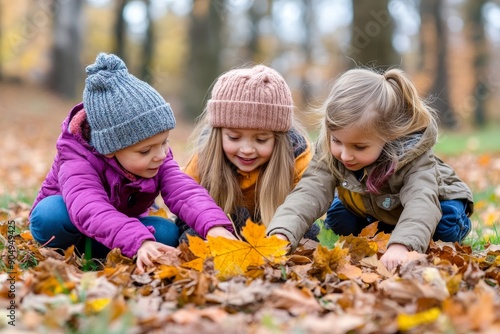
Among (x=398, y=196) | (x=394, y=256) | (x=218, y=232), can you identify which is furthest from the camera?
(x=398, y=196)

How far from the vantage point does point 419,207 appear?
2.65 meters

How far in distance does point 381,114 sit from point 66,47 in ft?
53.5

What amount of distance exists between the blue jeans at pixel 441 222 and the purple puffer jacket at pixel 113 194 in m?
0.88

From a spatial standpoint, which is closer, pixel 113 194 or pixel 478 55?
pixel 113 194

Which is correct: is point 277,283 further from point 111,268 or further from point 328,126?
point 328,126

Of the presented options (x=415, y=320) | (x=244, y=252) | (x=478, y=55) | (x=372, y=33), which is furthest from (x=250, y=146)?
(x=478, y=55)

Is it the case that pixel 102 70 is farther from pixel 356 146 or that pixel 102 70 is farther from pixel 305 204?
pixel 356 146

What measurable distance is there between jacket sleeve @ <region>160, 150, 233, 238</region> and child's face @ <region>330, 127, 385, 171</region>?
65 cm

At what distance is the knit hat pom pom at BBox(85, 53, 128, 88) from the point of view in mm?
2672

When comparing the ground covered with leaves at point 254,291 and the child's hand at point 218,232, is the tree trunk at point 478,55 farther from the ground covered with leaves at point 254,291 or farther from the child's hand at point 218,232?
the child's hand at point 218,232

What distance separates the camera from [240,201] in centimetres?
340

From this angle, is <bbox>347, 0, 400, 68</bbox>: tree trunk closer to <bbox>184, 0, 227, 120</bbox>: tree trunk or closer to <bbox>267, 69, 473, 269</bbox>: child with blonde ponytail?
<bbox>267, 69, 473, 269</bbox>: child with blonde ponytail

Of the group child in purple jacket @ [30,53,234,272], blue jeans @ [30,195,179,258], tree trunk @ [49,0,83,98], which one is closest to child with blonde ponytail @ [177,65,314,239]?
child in purple jacket @ [30,53,234,272]

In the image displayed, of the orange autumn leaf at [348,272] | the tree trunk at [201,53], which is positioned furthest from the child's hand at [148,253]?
the tree trunk at [201,53]
